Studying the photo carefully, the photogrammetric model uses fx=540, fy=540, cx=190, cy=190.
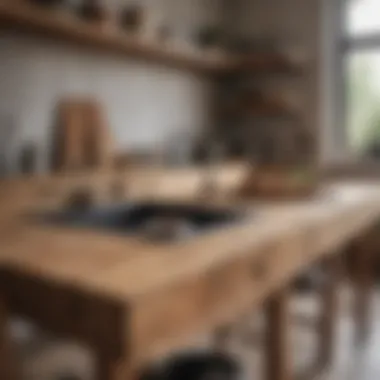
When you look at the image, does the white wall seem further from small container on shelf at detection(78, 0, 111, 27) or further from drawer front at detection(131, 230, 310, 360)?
drawer front at detection(131, 230, 310, 360)

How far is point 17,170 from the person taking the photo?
271cm

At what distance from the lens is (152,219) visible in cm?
164

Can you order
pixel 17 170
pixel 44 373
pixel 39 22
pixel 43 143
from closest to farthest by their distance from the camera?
pixel 44 373 < pixel 39 22 < pixel 17 170 < pixel 43 143

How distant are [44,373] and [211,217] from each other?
1200 millimetres

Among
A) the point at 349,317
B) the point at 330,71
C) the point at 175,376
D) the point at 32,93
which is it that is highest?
the point at 330,71

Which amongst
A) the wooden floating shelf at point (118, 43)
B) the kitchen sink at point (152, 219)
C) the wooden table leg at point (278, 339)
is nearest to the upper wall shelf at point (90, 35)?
the wooden floating shelf at point (118, 43)

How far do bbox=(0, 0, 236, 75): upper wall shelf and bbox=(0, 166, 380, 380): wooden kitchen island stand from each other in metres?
1.16

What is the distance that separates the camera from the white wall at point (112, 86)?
2.75 meters

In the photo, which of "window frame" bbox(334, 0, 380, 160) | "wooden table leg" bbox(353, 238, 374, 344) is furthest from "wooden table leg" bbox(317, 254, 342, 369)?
"window frame" bbox(334, 0, 380, 160)

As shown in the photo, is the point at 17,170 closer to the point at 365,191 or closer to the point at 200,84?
the point at 365,191

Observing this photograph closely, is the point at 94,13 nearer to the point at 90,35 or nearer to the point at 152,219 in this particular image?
the point at 90,35

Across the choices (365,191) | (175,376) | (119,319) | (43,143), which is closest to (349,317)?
(365,191)

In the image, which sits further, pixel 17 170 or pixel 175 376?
pixel 17 170

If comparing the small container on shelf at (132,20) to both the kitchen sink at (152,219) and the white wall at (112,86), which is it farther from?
the kitchen sink at (152,219)
